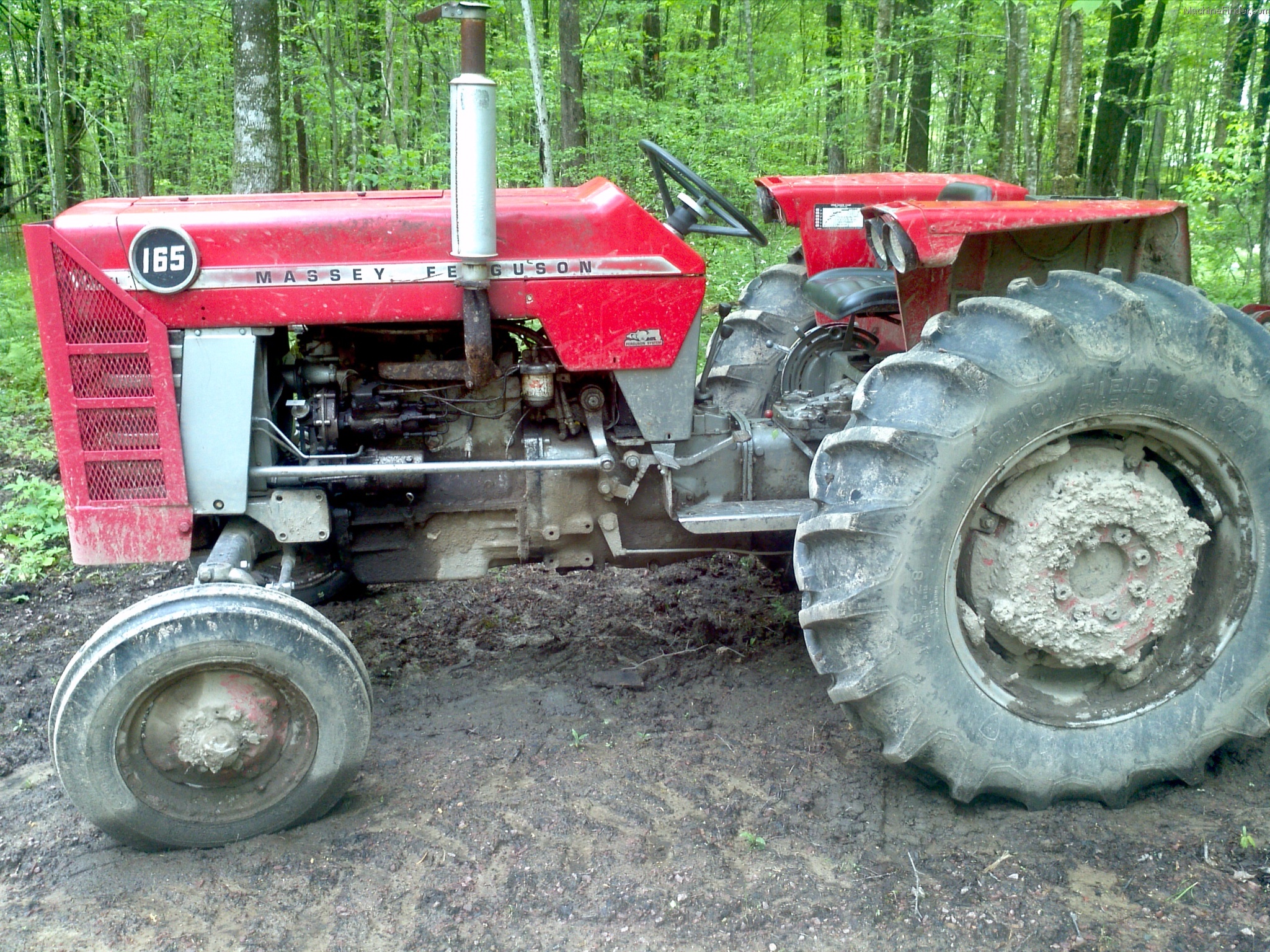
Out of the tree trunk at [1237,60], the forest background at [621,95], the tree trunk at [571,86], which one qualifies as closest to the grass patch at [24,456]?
the forest background at [621,95]

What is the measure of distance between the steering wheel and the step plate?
0.83 metres

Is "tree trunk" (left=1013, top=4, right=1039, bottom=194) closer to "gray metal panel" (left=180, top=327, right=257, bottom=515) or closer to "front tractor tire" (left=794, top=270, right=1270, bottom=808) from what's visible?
"front tractor tire" (left=794, top=270, right=1270, bottom=808)

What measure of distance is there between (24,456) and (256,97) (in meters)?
2.55

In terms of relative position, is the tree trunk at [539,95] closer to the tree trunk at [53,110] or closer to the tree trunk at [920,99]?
the tree trunk at [53,110]

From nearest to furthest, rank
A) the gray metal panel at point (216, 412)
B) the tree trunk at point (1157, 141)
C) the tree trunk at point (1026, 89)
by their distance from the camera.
Answer: the gray metal panel at point (216, 412) < the tree trunk at point (1026, 89) < the tree trunk at point (1157, 141)

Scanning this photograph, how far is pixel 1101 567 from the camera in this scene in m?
2.65

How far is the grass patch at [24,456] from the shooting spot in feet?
14.6

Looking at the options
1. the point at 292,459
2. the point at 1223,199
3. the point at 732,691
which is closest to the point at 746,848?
the point at 732,691

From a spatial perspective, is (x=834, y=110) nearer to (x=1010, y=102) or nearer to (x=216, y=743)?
(x=1010, y=102)

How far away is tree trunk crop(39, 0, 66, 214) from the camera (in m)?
7.23

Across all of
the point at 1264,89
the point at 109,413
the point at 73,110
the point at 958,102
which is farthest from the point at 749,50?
the point at 109,413

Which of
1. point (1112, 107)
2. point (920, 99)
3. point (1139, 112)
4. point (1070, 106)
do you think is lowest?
point (1070, 106)

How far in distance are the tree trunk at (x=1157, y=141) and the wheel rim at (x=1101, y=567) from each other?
12897mm

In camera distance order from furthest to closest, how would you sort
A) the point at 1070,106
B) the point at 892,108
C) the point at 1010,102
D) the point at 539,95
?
1. the point at 892,108
2. the point at 1010,102
3. the point at 1070,106
4. the point at 539,95
